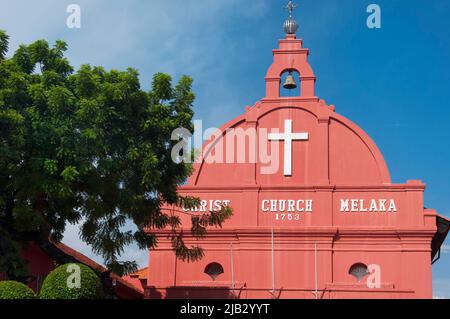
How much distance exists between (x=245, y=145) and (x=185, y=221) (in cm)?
298

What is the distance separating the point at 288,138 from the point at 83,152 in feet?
30.1

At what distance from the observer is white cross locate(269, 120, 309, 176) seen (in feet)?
82.0

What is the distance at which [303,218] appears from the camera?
24484mm

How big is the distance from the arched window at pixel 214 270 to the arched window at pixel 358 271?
3.87 meters

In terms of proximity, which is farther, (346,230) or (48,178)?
(346,230)

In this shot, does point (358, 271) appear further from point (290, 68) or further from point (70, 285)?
point (70, 285)

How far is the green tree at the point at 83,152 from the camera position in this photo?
17.5 metres

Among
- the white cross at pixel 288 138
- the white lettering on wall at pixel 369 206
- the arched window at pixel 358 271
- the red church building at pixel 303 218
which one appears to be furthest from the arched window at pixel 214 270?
the white lettering on wall at pixel 369 206

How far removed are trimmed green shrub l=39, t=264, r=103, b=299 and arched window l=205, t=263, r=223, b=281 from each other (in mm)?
8854

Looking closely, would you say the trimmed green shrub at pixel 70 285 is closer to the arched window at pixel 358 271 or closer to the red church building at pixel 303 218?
the red church building at pixel 303 218
